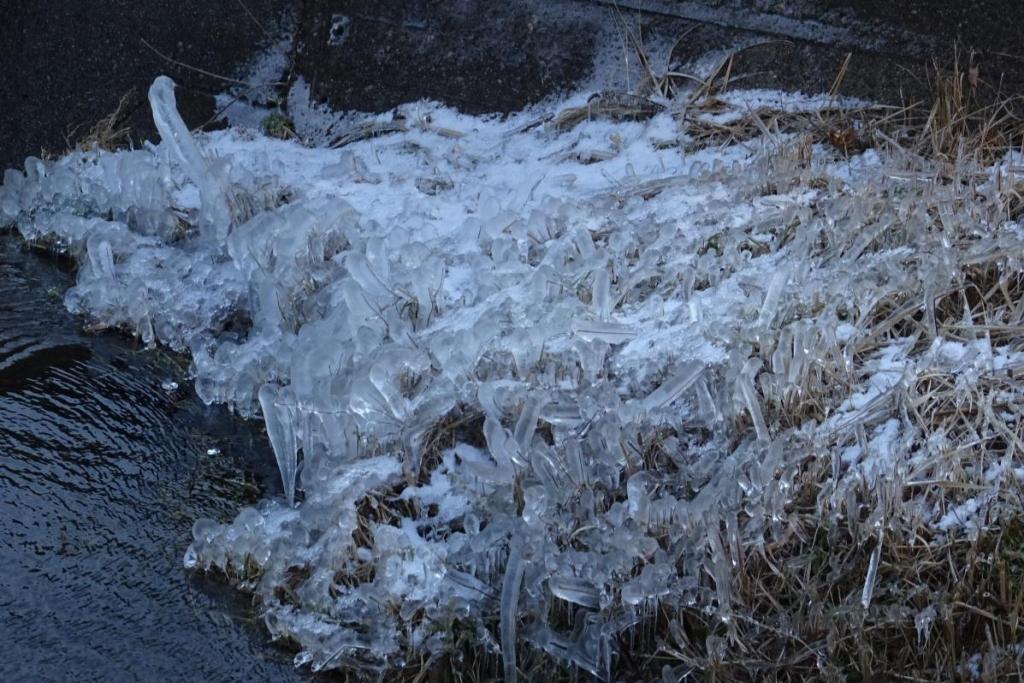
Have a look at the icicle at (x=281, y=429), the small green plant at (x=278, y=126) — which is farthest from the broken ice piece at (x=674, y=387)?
the small green plant at (x=278, y=126)

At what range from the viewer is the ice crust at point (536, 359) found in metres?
2.46

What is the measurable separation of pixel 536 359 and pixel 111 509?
1.08 m

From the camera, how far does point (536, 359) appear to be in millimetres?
2957

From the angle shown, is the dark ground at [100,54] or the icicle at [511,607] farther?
the dark ground at [100,54]

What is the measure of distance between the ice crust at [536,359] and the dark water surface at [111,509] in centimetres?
10

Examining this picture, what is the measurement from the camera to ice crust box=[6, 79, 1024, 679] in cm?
246

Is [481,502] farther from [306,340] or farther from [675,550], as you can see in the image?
[306,340]

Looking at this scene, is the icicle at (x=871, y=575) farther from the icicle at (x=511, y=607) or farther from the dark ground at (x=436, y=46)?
the dark ground at (x=436, y=46)

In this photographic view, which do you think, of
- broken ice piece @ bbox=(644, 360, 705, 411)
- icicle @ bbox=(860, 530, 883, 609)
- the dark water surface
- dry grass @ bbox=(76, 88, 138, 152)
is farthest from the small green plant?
icicle @ bbox=(860, 530, 883, 609)

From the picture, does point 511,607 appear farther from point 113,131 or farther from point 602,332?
point 113,131

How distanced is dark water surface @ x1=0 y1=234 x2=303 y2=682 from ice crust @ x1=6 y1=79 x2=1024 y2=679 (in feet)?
0.33

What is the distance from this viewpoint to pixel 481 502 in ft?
8.80

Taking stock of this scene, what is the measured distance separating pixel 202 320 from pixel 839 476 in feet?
6.57

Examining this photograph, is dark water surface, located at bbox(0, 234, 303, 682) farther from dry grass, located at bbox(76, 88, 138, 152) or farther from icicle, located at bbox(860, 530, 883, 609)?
dry grass, located at bbox(76, 88, 138, 152)
